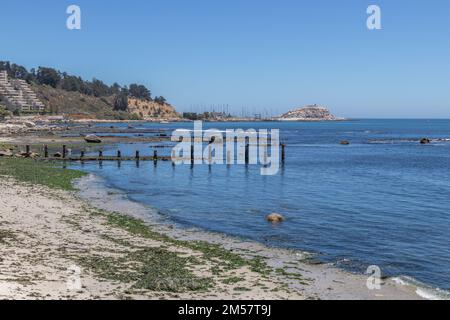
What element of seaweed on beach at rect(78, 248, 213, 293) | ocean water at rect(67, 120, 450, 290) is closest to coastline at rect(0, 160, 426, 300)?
seaweed on beach at rect(78, 248, 213, 293)

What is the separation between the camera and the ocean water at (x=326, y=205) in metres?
21.2

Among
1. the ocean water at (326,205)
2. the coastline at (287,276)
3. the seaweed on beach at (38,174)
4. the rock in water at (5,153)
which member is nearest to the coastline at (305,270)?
the coastline at (287,276)

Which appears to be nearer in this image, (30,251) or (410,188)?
(30,251)

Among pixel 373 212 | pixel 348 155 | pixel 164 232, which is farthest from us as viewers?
pixel 348 155

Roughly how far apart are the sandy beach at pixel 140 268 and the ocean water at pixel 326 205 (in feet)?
7.38

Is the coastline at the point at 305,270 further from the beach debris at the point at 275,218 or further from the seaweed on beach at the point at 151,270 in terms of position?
the beach debris at the point at 275,218

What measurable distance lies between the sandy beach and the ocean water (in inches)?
88.5

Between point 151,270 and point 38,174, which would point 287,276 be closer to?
point 151,270

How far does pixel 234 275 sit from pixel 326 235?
8713 millimetres

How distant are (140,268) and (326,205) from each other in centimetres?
1923

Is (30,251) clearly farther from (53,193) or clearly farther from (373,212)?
(373,212)

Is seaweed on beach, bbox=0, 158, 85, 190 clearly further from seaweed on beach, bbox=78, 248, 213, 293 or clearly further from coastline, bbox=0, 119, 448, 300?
seaweed on beach, bbox=78, 248, 213, 293

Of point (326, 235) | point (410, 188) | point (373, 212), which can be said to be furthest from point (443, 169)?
point (326, 235)

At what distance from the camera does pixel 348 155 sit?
80812 mm
